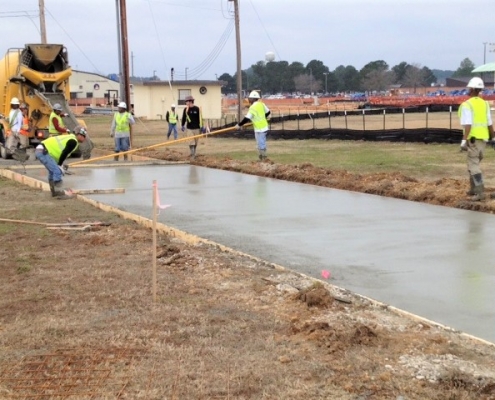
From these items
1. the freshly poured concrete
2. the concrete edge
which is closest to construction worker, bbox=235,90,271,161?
the freshly poured concrete

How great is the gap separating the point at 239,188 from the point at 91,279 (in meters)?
7.33

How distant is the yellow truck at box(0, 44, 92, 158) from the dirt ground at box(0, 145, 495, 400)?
15182 mm

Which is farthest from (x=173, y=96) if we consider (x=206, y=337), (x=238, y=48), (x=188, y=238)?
(x=206, y=337)

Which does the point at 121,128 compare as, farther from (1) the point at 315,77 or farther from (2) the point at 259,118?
(1) the point at 315,77

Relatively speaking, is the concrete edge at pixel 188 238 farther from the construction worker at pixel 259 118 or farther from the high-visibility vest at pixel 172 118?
the high-visibility vest at pixel 172 118

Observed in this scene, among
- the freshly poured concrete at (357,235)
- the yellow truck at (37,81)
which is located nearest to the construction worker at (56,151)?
the freshly poured concrete at (357,235)

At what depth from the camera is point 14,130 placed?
21891 mm

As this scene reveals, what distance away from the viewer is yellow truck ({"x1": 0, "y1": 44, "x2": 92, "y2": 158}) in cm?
2312

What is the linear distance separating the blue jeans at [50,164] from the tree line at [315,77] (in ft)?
362

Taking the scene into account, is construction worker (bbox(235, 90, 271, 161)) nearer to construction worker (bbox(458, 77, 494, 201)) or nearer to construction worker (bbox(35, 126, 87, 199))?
construction worker (bbox(35, 126, 87, 199))

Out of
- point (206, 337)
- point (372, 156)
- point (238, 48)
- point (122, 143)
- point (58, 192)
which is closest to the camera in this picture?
point (206, 337)

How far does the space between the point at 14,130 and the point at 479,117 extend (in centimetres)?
1415

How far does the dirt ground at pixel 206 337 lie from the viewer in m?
4.66

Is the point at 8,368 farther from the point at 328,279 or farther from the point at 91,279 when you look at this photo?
the point at 328,279
